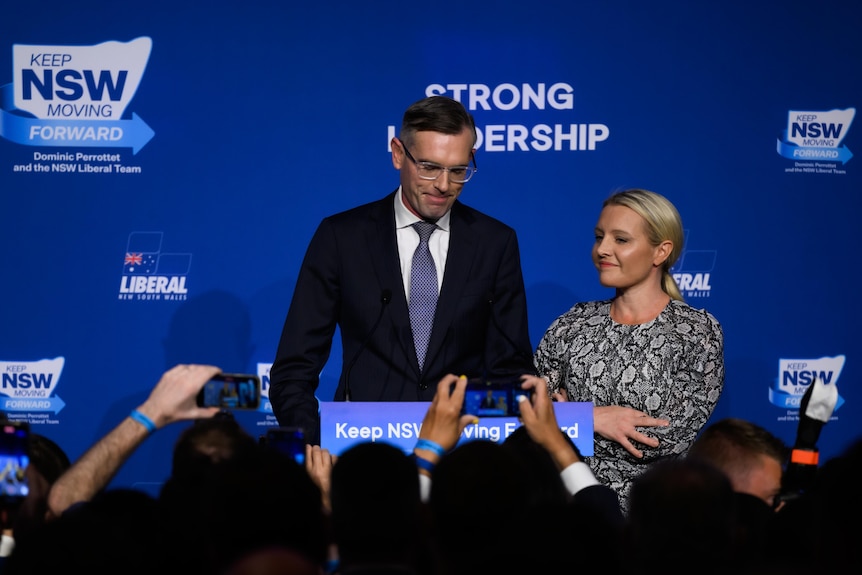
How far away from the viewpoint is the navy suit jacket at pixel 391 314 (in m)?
3.45

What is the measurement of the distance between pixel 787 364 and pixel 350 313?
8.77 ft

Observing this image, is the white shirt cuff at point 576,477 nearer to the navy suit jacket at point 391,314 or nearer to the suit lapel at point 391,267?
the navy suit jacket at point 391,314

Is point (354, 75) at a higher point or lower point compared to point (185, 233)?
higher

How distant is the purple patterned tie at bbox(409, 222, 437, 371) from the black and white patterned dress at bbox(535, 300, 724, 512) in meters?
0.51

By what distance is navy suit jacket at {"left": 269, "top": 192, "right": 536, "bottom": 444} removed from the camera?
3.45 m

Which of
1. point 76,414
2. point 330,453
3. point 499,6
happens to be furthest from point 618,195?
point 76,414

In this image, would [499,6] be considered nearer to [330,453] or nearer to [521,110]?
[521,110]

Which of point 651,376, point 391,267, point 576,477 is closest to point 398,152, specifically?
point 391,267

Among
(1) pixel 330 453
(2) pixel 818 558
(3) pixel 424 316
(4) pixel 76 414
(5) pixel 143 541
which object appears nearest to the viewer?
(2) pixel 818 558

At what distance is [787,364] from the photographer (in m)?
5.28

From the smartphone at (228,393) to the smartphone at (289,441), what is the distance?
121 millimetres

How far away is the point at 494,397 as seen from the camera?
2.77 m

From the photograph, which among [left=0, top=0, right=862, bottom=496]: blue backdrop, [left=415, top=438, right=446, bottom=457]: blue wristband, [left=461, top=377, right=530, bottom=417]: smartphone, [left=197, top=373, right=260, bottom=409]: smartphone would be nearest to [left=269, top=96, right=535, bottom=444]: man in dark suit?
[left=461, top=377, right=530, bottom=417]: smartphone

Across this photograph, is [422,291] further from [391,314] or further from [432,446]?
[432,446]
